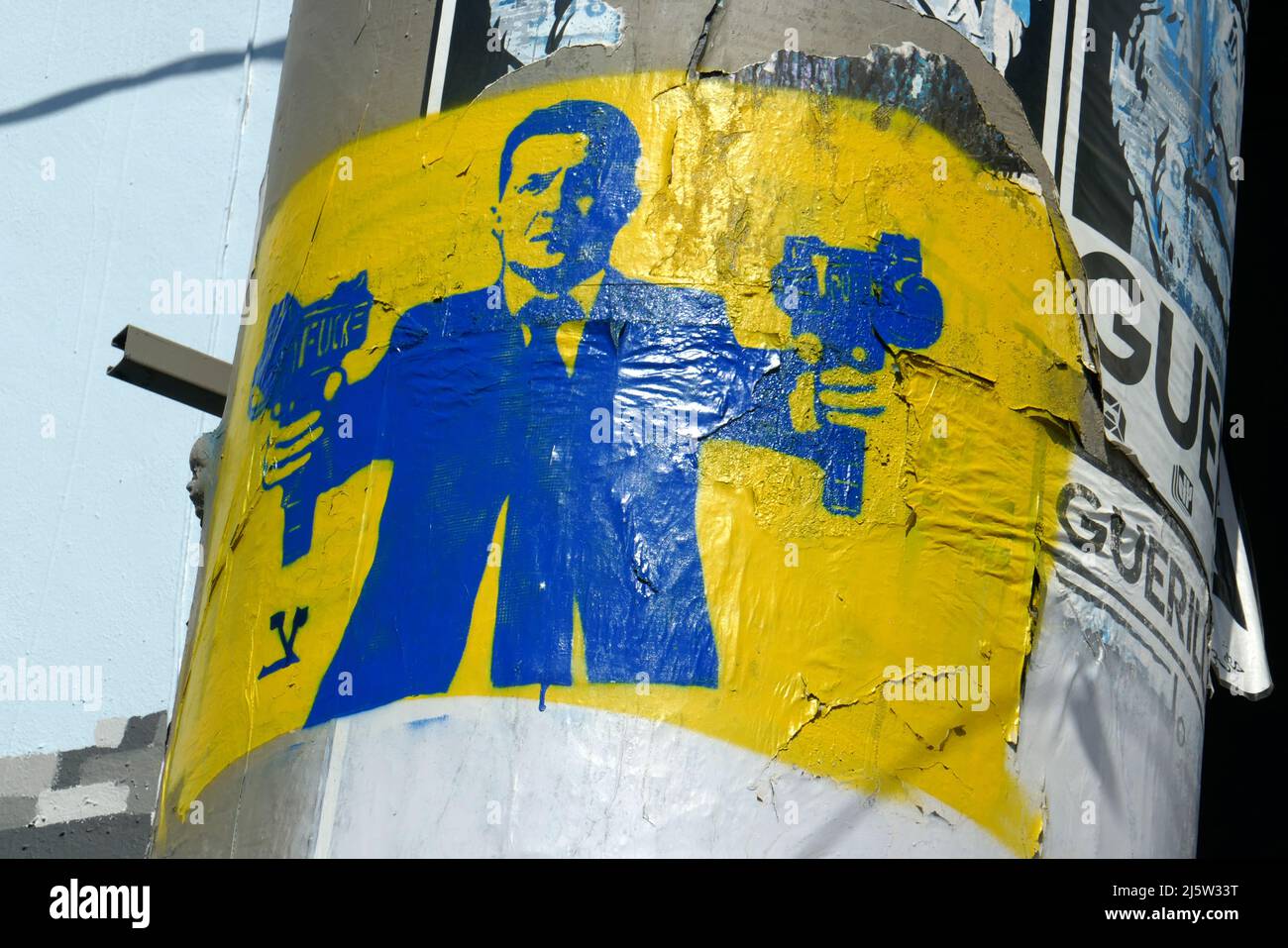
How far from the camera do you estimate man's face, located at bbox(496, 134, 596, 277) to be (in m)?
4.48

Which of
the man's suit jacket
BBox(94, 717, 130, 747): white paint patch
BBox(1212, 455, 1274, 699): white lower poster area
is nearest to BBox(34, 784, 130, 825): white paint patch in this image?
BBox(94, 717, 130, 747): white paint patch

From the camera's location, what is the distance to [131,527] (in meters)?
7.74

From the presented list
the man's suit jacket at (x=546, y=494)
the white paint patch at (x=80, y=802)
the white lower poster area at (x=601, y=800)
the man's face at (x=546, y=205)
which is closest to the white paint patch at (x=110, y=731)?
the white paint patch at (x=80, y=802)

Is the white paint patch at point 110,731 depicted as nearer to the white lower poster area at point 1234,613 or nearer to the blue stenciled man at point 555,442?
the blue stenciled man at point 555,442

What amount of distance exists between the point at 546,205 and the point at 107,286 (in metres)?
4.13

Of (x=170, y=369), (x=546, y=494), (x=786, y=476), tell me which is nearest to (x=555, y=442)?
(x=546, y=494)

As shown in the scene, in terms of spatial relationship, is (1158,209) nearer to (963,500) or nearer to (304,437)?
(963,500)

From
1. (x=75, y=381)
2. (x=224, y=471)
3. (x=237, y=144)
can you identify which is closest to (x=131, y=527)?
(x=75, y=381)

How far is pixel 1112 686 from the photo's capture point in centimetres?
444

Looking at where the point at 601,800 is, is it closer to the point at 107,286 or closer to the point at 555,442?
the point at 555,442

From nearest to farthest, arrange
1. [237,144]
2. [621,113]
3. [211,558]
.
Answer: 1. [621,113]
2. [211,558]
3. [237,144]

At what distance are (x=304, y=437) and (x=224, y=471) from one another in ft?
1.50

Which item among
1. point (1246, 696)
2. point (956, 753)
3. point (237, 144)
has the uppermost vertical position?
point (237, 144)

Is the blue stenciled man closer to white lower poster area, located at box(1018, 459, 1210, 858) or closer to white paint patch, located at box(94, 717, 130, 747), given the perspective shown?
white lower poster area, located at box(1018, 459, 1210, 858)
